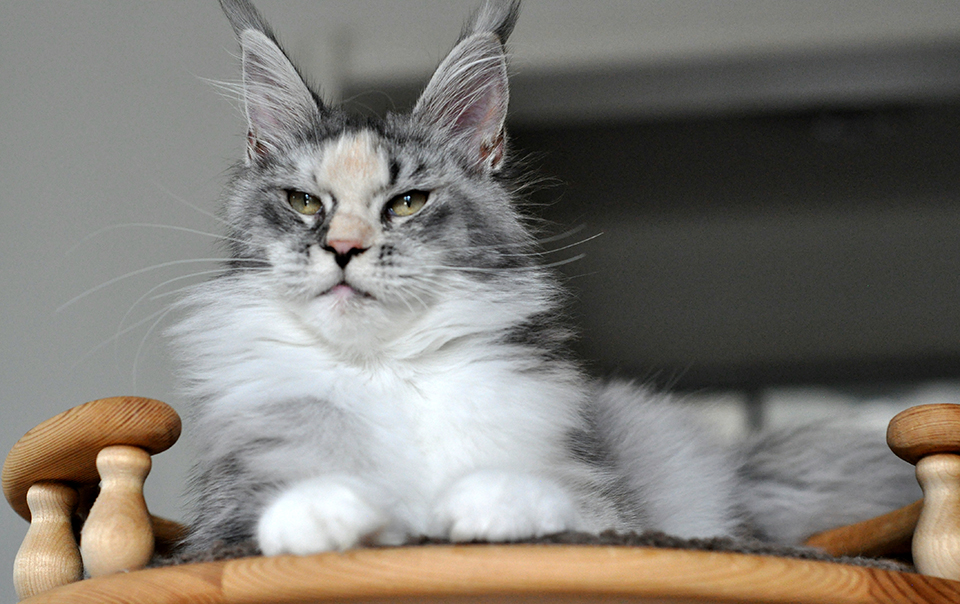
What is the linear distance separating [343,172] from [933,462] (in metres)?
0.86

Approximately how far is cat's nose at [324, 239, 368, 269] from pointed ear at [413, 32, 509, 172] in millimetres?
366

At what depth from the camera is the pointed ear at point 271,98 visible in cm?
143

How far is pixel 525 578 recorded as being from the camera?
0.77 meters

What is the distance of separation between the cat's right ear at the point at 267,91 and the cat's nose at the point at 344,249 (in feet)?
1.09

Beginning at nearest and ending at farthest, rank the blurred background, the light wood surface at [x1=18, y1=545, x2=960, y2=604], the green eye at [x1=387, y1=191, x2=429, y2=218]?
1. the light wood surface at [x1=18, y1=545, x2=960, y2=604]
2. the green eye at [x1=387, y1=191, x2=429, y2=218]
3. the blurred background

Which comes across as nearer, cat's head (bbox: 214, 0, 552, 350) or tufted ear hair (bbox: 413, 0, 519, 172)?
cat's head (bbox: 214, 0, 552, 350)

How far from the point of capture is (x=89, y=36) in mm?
2648

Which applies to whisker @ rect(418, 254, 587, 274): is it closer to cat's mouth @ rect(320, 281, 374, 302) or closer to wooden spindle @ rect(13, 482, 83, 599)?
cat's mouth @ rect(320, 281, 374, 302)

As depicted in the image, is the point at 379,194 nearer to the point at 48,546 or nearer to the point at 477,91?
the point at 477,91

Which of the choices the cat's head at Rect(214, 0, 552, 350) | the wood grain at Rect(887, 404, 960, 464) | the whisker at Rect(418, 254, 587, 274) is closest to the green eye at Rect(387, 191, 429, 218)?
the cat's head at Rect(214, 0, 552, 350)

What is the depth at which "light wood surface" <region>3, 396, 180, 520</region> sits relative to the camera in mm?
1026

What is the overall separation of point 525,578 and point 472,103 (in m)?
0.93

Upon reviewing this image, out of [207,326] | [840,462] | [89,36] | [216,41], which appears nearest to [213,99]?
[216,41]

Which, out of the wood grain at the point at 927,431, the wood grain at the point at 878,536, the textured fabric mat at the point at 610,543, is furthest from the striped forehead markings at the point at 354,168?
the wood grain at the point at 878,536
